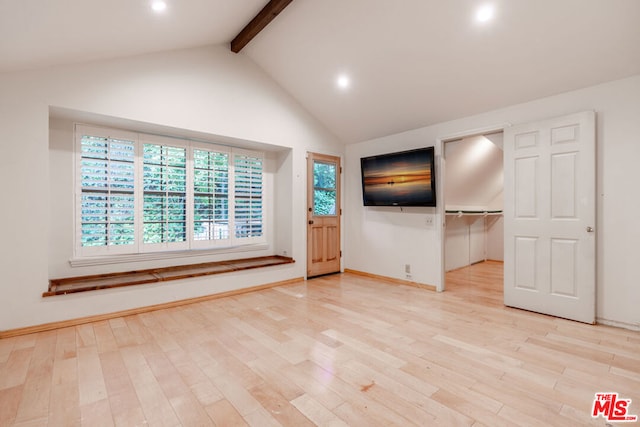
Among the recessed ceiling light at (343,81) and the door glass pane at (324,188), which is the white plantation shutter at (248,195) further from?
the recessed ceiling light at (343,81)

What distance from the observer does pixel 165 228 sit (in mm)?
4020

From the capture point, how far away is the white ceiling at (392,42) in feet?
8.18

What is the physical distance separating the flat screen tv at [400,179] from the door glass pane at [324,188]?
615 millimetres

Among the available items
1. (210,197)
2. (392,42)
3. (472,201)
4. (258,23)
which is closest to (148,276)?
(210,197)

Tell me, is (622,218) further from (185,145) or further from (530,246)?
(185,145)

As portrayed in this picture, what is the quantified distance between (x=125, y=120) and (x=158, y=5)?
1.33 m

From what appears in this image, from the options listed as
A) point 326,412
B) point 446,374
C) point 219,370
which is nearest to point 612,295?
point 446,374

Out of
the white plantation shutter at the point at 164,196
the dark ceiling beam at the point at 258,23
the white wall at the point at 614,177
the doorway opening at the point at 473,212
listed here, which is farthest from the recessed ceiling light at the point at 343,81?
the white plantation shutter at the point at 164,196

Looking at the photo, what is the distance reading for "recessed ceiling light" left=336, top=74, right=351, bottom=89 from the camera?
414 cm

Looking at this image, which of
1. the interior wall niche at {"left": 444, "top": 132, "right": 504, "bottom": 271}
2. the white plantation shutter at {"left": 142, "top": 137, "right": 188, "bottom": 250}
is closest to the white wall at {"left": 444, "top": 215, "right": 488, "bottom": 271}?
the interior wall niche at {"left": 444, "top": 132, "right": 504, "bottom": 271}

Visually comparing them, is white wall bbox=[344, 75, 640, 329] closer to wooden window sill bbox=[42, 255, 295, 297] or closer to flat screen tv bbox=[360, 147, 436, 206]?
flat screen tv bbox=[360, 147, 436, 206]

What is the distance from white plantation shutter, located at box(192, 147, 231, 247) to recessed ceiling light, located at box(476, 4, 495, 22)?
3555mm

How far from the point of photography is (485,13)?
9.05 feet

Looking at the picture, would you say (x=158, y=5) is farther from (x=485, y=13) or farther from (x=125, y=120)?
(x=485, y=13)
